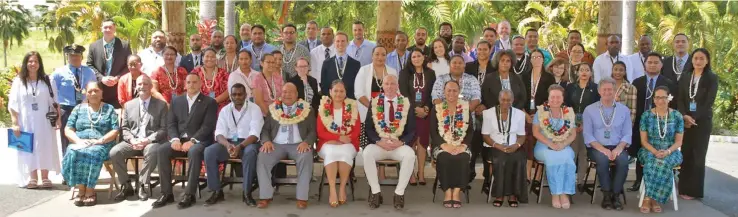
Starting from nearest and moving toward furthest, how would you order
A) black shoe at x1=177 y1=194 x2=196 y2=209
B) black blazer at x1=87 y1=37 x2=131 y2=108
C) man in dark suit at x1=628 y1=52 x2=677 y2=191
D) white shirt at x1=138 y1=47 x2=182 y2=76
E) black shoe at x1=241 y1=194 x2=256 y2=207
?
black shoe at x1=177 y1=194 x2=196 y2=209 → black shoe at x1=241 y1=194 x2=256 y2=207 → man in dark suit at x1=628 y1=52 x2=677 y2=191 → black blazer at x1=87 y1=37 x2=131 y2=108 → white shirt at x1=138 y1=47 x2=182 y2=76

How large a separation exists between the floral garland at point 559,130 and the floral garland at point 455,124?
2.24 feet

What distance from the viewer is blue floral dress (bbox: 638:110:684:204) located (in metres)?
5.86

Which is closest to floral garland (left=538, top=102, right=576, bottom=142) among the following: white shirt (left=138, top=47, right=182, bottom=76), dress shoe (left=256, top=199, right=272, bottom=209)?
dress shoe (left=256, top=199, right=272, bottom=209)

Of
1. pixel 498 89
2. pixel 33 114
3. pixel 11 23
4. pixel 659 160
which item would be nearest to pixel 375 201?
pixel 498 89

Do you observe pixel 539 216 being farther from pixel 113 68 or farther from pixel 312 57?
pixel 113 68

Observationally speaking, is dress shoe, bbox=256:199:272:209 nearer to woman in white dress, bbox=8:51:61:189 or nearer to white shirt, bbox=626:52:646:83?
woman in white dress, bbox=8:51:61:189

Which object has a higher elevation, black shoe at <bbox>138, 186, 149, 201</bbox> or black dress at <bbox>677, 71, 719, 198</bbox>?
black dress at <bbox>677, 71, 719, 198</bbox>

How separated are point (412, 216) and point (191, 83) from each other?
230cm

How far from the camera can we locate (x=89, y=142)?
6070 millimetres

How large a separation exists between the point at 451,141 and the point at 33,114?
4.03 metres

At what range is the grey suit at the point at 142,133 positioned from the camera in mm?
6062

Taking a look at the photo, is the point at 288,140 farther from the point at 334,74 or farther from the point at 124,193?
the point at 124,193

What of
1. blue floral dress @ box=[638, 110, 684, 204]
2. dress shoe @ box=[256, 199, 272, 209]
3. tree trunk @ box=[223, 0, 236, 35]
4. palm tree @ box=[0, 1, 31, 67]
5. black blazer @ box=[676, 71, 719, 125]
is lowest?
dress shoe @ box=[256, 199, 272, 209]

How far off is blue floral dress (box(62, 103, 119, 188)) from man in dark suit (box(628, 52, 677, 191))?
482 centimetres
